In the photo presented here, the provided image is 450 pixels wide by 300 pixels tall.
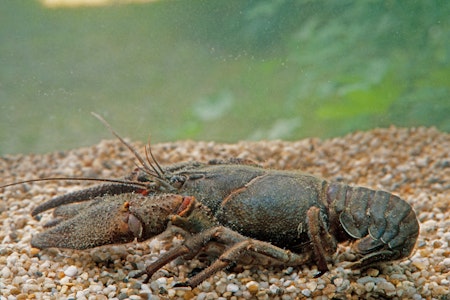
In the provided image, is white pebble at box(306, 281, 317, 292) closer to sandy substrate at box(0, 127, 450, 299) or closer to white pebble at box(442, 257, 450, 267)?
sandy substrate at box(0, 127, 450, 299)

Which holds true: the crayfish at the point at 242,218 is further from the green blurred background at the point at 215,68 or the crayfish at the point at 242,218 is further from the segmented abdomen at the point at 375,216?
the green blurred background at the point at 215,68

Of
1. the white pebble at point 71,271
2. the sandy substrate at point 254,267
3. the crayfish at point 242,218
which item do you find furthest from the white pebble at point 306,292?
the white pebble at point 71,271

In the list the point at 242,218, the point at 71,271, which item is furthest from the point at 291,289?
the point at 71,271

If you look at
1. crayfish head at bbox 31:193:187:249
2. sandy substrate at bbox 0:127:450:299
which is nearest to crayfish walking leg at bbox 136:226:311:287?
sandy substrate at bbox 0:127:450:299

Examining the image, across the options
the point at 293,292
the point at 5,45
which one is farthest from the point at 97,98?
the point at 293,292

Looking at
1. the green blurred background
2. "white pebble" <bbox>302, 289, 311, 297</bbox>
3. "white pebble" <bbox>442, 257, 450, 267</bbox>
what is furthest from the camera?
the green blurred background

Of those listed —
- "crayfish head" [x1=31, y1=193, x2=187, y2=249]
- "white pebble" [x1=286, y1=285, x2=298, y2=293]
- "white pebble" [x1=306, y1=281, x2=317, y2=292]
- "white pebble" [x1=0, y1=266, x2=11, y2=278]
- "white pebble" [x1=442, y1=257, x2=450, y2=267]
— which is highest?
"crayfish head" [x1=31, y1=193, x2=187, y2=249]
